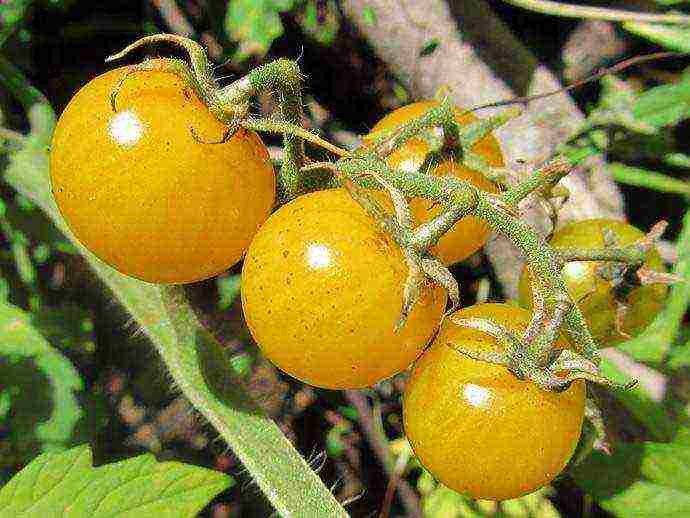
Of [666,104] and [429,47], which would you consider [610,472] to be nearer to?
[666,104]

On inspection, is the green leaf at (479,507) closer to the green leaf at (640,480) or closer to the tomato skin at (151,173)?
the green leaf at (640,480)

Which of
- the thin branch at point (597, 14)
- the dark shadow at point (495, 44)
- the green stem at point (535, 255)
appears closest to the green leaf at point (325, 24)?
the dark shadow at point (495, 44)

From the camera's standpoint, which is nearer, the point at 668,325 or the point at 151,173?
the point at 151,173

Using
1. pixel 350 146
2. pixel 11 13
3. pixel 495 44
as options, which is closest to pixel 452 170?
pixel 350 146

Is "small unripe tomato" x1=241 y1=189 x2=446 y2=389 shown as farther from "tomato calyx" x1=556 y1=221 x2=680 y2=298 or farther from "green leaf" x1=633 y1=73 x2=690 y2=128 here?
"green leaf" x1=633 y1=73 x2=690 y2=128

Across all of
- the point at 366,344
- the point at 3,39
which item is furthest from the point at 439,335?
the point at 3,39

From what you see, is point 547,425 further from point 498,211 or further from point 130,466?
point 130,466
